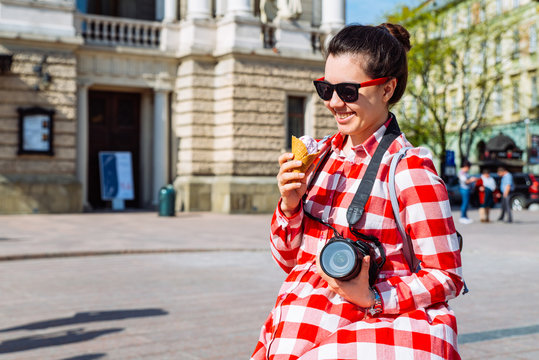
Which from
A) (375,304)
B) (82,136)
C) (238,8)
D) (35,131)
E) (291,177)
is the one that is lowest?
(375,304)

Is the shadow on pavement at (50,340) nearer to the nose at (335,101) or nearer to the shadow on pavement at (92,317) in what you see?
the shadow on pavement at (92,317)

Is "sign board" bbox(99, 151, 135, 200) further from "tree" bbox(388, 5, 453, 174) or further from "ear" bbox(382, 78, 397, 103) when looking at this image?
"ear" bbox(382, 78, 397, 103)

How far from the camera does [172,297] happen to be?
800 cm

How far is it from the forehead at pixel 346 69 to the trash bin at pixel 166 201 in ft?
64.6

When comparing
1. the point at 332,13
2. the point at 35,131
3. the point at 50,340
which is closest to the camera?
the point at 50,340

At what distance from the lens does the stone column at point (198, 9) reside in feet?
81.8

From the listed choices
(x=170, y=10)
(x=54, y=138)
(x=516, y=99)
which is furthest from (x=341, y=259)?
(x=516, y=99)

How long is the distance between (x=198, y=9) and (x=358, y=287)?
78.2ft

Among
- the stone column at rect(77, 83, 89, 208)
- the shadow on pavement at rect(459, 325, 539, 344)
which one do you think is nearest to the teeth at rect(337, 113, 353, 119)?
the shadow on pavement at rect(459, 325, 539, 344)

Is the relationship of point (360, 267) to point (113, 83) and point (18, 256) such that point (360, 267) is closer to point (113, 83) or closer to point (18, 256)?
point (18, 256)

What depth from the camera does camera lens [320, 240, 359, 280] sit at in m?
2.01

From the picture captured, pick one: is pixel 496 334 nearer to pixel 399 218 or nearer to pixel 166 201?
pixel 399 218

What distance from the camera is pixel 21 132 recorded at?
22.1 m

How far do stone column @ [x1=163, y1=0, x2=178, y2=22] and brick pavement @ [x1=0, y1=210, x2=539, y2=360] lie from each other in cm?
1166
